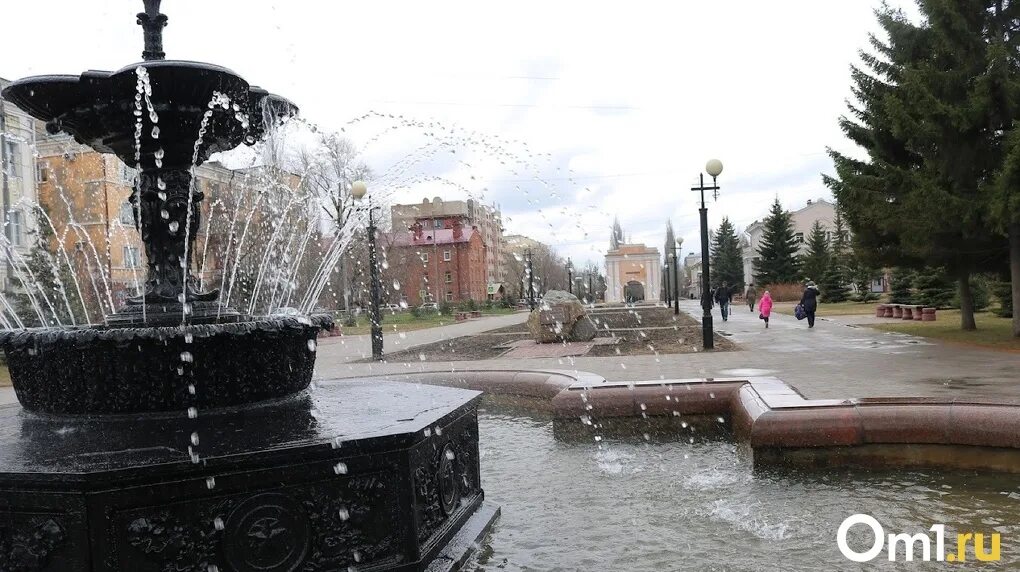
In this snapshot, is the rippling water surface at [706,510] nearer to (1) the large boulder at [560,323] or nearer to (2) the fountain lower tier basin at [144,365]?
(2) the fountain lower tier basin at [144,365]

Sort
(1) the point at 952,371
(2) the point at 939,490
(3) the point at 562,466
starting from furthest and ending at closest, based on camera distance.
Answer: (1) the point at 952,371 → (3) the point at 562,466 → (2) the point at 939,490

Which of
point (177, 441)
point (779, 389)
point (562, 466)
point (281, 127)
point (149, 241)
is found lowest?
point (562, 466)

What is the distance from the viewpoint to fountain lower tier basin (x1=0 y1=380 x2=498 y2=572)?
2670 millimetres

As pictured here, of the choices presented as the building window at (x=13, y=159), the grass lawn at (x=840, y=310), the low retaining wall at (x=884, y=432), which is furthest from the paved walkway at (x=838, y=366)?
the building window at (x=13, y=159)

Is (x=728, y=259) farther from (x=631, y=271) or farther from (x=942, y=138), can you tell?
(x=942, y=138)

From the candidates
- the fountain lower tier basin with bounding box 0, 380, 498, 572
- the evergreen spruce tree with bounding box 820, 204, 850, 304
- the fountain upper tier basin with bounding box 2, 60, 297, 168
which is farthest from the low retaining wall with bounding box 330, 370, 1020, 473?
the evergreen spruce tree with bounding box 820, 204, 850, 304

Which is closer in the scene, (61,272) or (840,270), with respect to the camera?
(61,272)

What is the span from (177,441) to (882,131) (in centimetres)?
1887

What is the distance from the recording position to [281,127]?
16.1ft

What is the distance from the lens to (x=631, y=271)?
302ft

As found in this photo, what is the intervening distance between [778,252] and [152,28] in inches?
2332

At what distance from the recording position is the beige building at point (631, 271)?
90.1 m

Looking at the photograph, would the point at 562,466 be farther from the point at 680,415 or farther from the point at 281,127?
the point at 281,127

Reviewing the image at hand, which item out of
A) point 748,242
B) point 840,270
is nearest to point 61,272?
point 840,270
